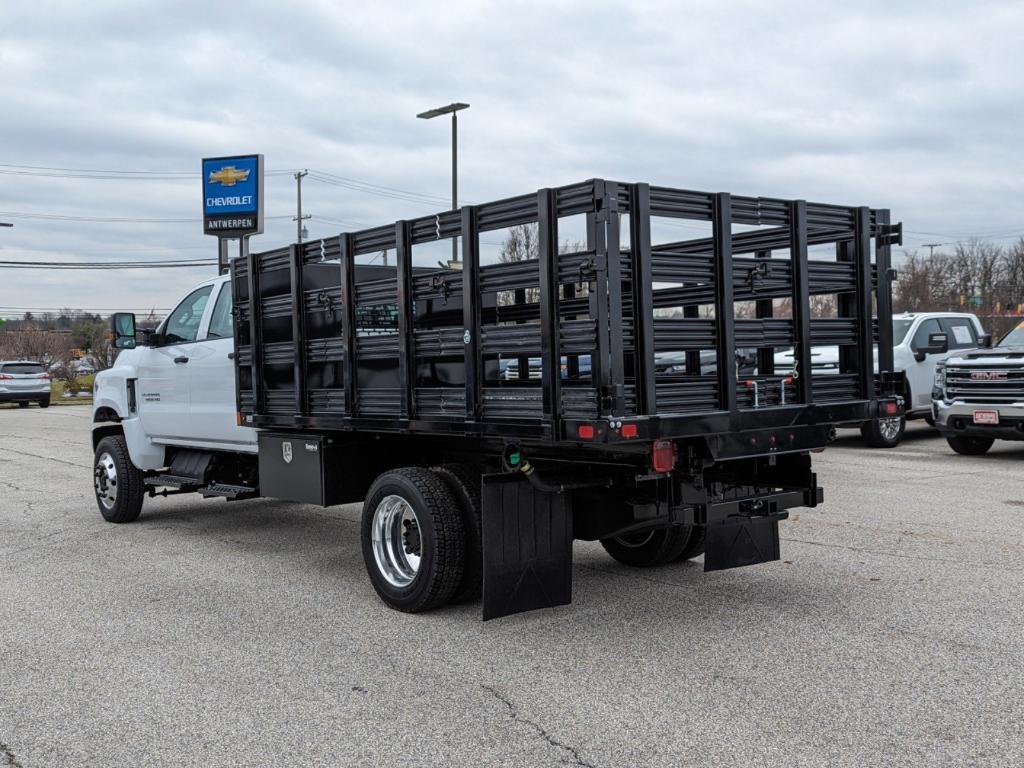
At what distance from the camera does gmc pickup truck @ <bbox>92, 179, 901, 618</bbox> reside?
16.5 ft

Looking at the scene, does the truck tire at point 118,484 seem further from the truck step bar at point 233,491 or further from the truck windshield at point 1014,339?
the truck windshield at point 1014,339

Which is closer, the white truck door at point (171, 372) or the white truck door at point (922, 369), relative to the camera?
the white truck door at point (171, 372)

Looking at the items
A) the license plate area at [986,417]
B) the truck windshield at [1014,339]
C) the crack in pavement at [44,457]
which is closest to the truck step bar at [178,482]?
the crack in pavement at [44,457]

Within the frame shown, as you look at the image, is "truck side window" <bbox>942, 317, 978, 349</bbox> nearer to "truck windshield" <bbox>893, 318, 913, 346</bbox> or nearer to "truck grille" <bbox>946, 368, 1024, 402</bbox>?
"truck windshield" <bbox>893, 318, 913, 346</bbox>

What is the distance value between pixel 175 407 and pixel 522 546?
4.59m

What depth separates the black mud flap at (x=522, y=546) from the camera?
18.0ft

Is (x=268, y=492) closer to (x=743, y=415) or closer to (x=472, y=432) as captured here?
(x=472, y=432)

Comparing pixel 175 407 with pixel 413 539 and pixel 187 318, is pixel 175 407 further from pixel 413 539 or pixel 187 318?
pixel 413 539

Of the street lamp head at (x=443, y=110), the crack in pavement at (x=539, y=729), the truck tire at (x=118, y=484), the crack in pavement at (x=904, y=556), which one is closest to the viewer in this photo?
the crack in pavement at (x=539, y=729)

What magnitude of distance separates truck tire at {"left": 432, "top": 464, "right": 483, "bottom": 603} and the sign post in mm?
26080

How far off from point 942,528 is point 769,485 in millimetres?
3242

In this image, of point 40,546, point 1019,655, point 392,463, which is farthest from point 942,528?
point 40,546

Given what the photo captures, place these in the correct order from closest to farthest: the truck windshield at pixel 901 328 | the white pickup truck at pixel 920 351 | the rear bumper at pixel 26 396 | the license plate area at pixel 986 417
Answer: the license plate area at pixel 986 417
the white pickup truck at pixel 920 351
the truck windshield at pixel 901 328
the rear bumper at pixel 26 396

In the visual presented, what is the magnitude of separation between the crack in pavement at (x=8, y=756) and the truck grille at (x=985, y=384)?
12.5 meters
